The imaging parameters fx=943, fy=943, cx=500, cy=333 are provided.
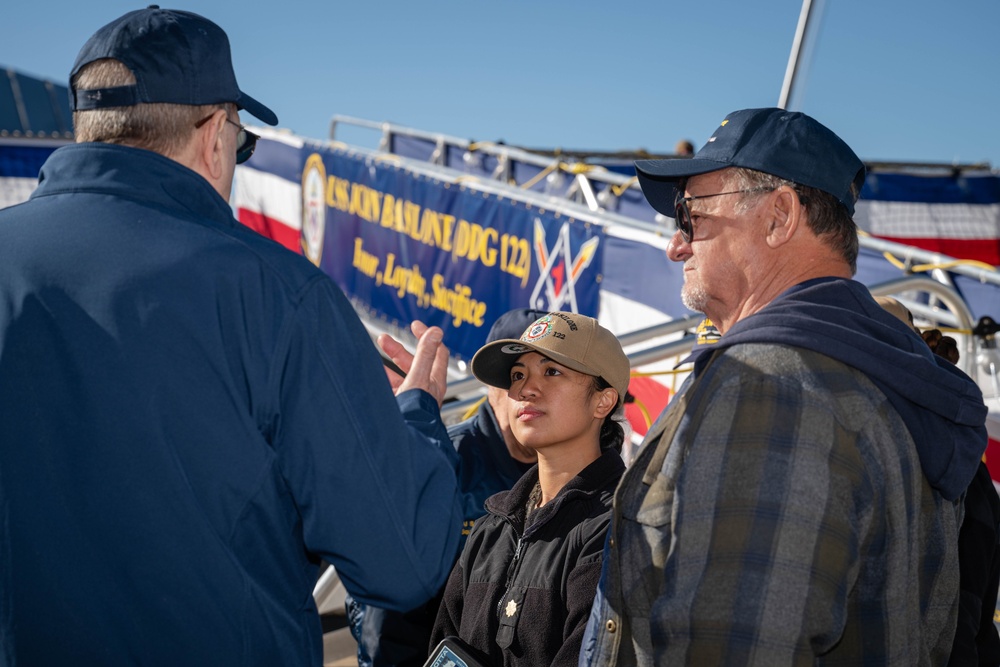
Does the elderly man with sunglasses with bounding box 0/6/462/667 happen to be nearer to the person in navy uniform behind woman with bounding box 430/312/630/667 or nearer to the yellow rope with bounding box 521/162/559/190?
the person in navy uniform behind woman with bounding box 430/312/630/667

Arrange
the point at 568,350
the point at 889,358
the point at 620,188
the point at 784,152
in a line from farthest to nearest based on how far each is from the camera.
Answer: the point at 620,188, the point at 568,350, the point at 784,152, the point at 889,358

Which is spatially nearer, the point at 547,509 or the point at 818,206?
the point at 818,206

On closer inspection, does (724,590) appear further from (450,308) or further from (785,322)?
(450,308)

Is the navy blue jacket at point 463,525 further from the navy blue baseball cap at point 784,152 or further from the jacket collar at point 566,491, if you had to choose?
the navy blue baseball cap at point 784,152

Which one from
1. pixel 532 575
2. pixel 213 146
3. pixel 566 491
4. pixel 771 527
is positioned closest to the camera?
pixel 771 527

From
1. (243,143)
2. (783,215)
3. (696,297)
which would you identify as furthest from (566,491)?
(243,143)

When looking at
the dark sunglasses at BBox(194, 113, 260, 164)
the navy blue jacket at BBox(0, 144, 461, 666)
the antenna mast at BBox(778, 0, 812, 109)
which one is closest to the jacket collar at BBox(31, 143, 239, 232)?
the navy blue jacket at BBox(0, 144, 461, 666)

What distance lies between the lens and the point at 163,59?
153 centimetres

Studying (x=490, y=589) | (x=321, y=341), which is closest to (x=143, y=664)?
(x=321, y=341)

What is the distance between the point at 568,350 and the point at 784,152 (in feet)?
3.83

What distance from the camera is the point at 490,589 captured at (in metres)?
2.39

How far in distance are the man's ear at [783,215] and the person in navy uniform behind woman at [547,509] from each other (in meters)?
0.90

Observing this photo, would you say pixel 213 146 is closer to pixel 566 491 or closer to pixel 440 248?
pixel 566 491

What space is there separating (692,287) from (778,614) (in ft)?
2.23
